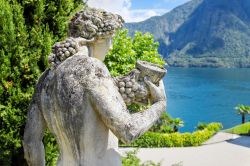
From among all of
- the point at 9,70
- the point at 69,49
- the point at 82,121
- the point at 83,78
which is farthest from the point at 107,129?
the point at 9,70

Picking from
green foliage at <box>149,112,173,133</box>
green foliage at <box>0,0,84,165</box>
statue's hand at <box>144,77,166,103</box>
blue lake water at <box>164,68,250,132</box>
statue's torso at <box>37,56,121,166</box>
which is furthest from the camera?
blue lake water at <box>164,68,250,132</box>

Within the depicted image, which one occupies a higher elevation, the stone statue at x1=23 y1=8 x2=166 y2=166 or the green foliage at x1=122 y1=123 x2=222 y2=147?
the stone statue at x1=23 y1=8 x2=166 y2=166

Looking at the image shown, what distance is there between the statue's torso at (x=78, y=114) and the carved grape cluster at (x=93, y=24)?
0.35 metres

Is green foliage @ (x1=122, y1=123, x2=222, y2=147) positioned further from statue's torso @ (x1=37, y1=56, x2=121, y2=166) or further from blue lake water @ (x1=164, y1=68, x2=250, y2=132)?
blue lake water @ (x1=164, y1=68, x2=250, y2=132)

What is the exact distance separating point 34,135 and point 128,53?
17888 millimetres

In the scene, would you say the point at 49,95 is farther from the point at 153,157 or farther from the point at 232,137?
the point at 232,137

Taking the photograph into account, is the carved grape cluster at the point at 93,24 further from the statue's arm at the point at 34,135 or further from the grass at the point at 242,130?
the grass at the point at 242,130

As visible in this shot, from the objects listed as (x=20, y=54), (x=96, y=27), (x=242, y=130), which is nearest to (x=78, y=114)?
(x=96, y=27)

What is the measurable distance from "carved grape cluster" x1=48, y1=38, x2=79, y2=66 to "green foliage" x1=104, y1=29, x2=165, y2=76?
15240 millimetres

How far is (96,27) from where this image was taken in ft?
12.8

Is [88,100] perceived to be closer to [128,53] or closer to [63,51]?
[63,51]

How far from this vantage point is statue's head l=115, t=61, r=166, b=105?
372 centimetres

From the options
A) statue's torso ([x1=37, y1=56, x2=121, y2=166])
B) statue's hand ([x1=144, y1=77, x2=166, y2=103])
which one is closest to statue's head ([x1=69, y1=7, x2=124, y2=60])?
statue's torso ([x1=37, y1=56, x2=121, y2=166])

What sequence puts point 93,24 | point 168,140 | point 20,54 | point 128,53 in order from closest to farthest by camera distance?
point 93,24 → point 20,54 → point 128,53 → point 168,140
